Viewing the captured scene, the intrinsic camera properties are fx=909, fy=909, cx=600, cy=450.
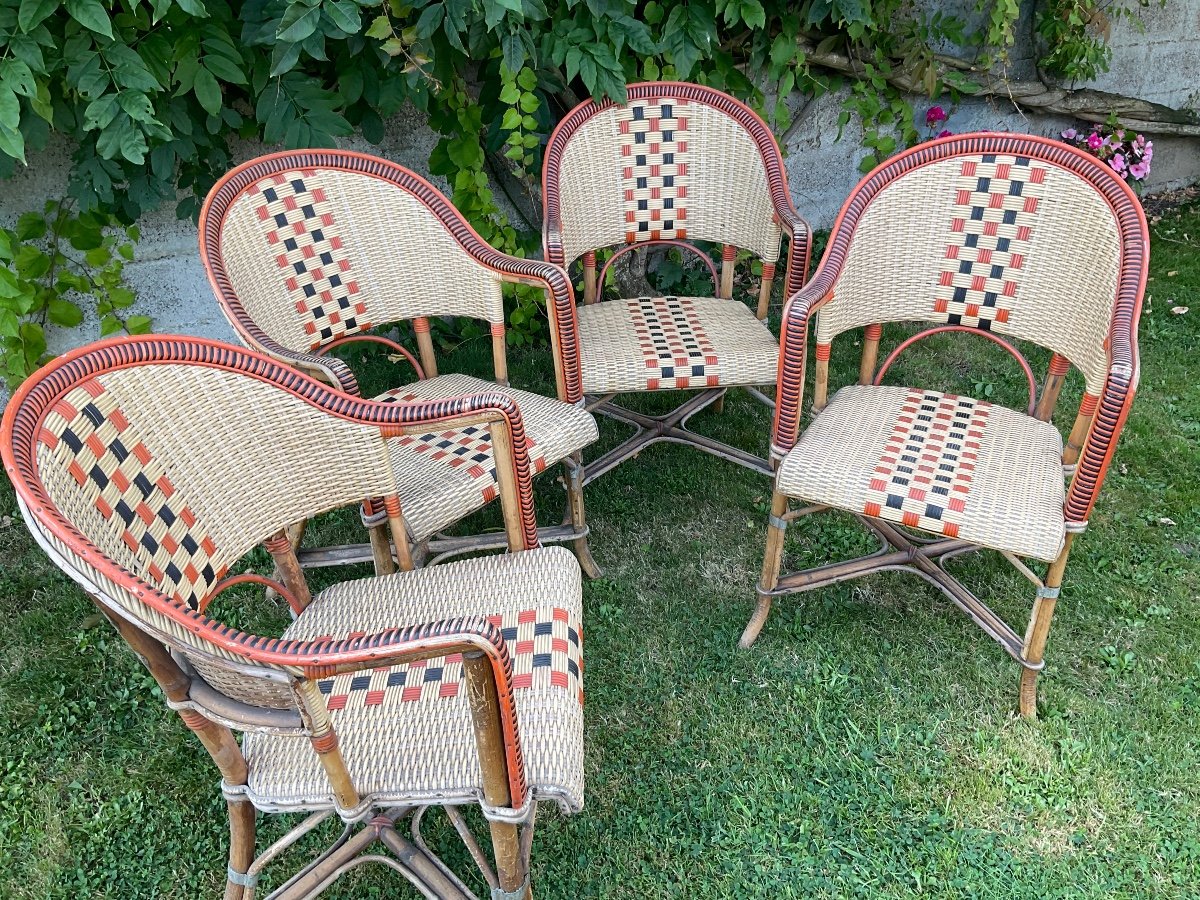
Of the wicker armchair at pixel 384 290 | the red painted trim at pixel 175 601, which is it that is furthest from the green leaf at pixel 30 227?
the red painted trim at pixel 175 601

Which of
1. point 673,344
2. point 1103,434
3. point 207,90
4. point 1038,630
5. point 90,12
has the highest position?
point 90,12

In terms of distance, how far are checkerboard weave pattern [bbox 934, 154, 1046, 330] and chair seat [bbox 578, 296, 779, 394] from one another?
1.41 ft

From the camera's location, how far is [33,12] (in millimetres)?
1809

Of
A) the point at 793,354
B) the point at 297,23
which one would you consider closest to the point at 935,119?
the point at 793,354

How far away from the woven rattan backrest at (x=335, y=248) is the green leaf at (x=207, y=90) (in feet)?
1.30

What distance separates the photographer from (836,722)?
191 centimetres

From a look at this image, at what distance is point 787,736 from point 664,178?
1485 mm

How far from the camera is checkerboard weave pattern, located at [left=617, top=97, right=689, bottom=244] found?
7.98 ft

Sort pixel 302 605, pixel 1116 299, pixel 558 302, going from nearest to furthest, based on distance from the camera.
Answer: pixel 302 605 < pixel 1116 299 < pixel 558 302

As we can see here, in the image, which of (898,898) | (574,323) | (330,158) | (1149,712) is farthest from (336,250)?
(1149,712)

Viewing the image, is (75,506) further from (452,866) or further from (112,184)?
(112,184)

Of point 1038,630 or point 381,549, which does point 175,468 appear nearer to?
point 381,549

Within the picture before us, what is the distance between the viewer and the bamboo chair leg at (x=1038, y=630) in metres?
1.74

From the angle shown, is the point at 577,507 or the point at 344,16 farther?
the point at 577,507
